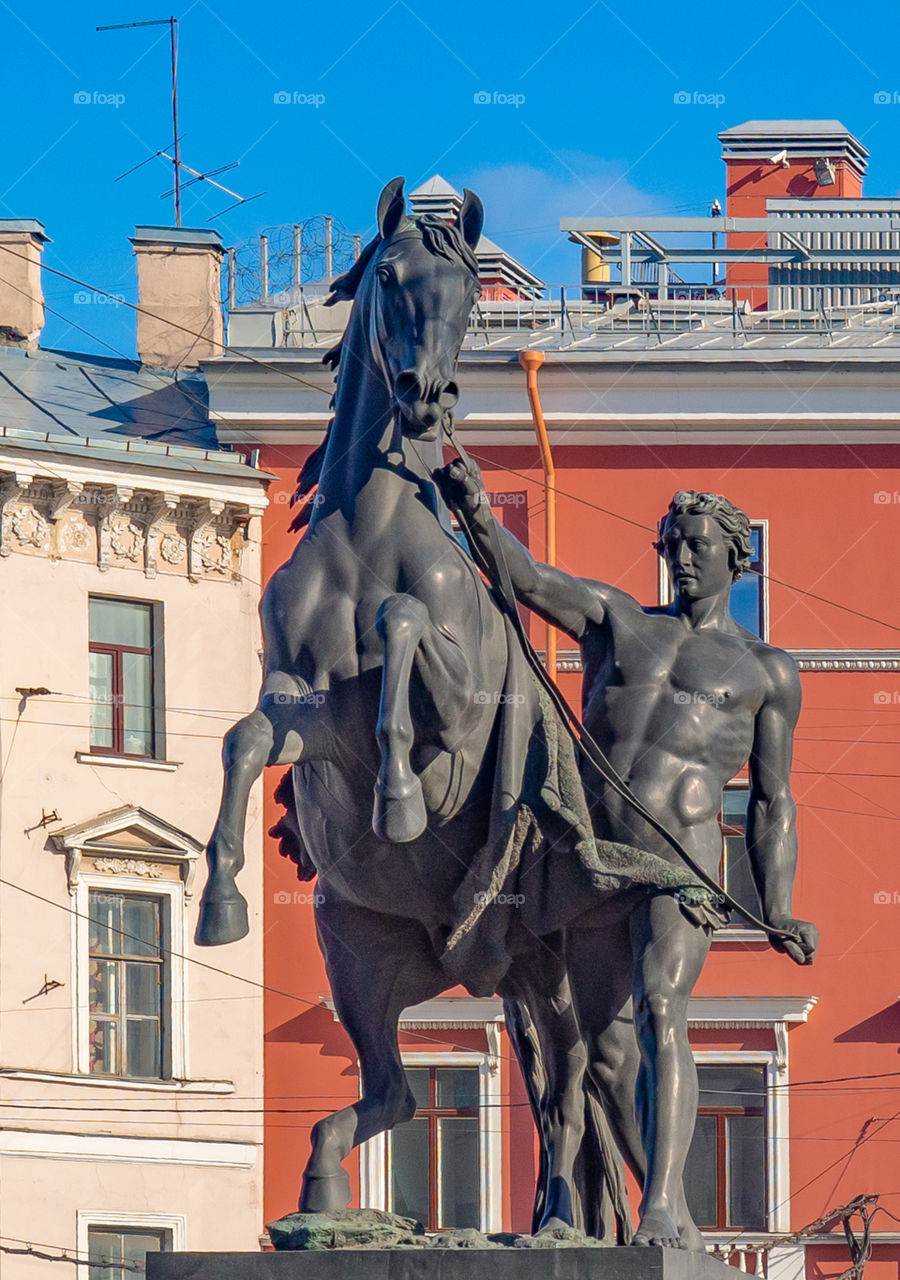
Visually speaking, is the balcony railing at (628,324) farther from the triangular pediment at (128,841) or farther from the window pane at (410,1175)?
the window pane at (410,1175)

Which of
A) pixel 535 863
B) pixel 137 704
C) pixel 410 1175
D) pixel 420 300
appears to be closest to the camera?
pixel 420 300

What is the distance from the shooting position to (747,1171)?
1139 inches

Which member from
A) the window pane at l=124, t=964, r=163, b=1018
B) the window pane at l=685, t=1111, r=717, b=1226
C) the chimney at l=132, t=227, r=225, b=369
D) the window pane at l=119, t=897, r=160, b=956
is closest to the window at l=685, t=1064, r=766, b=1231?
the window pane at l=685, t=1111, r=717, b=1226

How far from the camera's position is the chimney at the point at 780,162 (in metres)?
36.0

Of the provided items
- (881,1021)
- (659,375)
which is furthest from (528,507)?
(881,1021)

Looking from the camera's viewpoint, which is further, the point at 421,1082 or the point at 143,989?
the point at 421,1082

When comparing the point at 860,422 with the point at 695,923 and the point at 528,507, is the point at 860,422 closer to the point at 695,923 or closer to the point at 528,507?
the point at 528,507

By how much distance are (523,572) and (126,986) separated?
67.1ft

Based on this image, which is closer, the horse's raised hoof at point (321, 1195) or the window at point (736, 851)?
the horse's raised hoof at point (321, 1195)

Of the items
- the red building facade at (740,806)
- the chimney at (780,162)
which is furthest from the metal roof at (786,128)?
the red building facade at (740,806)

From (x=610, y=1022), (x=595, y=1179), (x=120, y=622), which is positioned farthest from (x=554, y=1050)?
(x=120, y=622)

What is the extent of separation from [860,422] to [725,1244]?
831 centimetres

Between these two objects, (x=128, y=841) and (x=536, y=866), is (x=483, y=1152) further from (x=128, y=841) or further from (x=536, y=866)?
(x=536, y=866)

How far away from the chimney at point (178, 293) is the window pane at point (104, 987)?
285 inches
